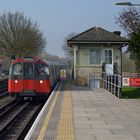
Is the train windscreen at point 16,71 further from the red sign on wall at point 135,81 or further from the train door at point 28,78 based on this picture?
the red sign on wall at point 135,81

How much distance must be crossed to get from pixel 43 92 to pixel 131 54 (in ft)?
20.8

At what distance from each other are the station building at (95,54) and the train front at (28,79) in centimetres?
960

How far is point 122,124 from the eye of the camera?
14070 millimetres

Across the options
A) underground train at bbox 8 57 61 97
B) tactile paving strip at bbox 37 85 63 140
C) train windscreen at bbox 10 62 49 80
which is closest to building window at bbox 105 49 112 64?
underground train at bbox 8 57 61 97

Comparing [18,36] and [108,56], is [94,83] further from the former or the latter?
[18,36]

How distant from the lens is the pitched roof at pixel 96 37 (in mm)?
37531

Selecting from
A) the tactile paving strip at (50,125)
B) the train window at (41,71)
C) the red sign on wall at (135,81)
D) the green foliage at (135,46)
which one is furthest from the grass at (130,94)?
the tactile paving strip at (50,125)

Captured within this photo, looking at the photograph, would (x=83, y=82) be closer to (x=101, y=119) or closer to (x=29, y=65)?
(x=29, y=65)

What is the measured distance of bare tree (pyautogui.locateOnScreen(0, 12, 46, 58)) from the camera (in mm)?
71812

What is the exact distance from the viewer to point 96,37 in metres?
38.3

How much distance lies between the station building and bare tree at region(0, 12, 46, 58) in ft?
110

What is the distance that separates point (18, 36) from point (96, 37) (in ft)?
117

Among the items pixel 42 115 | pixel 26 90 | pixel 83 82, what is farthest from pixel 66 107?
pixel 83 82

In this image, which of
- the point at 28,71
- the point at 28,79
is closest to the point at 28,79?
the point at 28,79
